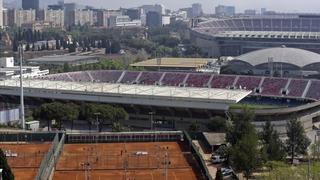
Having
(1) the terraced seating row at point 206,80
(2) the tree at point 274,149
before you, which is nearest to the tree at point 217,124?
(2) the tree at point 274,149

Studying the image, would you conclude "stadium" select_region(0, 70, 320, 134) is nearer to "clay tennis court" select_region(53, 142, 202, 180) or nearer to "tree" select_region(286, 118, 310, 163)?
"clay tennis court" select_region(53, 142, 202, 180)

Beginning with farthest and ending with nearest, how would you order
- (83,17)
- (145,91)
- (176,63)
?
1. (83,17)
2. (176,63)
3. (145,91)

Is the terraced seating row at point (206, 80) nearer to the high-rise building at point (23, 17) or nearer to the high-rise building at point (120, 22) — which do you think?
the high-rise building at point (23, 17)

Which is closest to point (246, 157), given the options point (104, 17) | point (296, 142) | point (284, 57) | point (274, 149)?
point (274, 149)

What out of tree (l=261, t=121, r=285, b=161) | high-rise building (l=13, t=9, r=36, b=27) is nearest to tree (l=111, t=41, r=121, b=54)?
high-rise building (l=13, t=9, r=36, b=27)

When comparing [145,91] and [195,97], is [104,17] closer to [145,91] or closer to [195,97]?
[145,91]

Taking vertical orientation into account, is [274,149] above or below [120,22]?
below

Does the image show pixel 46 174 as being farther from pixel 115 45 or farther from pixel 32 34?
pixel 32 34

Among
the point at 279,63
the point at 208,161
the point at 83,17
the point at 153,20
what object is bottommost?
the point at 208,161
